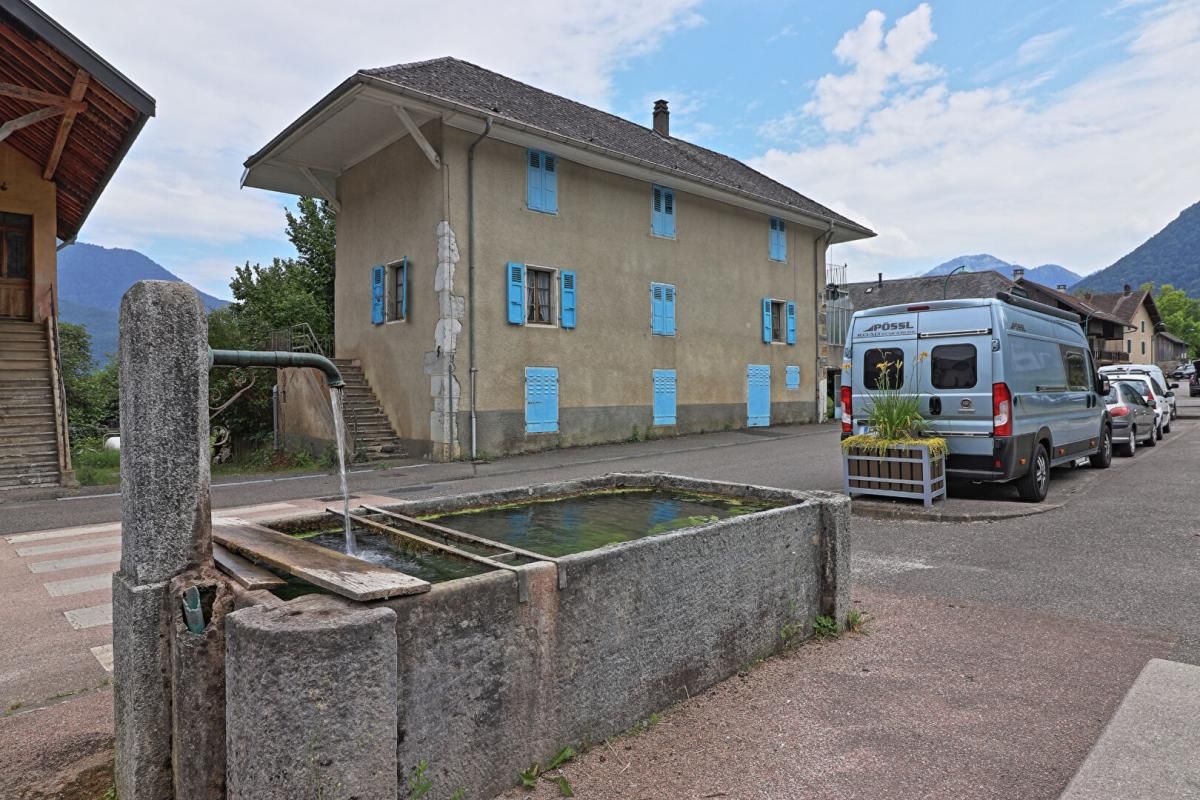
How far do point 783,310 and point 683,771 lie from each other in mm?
22463

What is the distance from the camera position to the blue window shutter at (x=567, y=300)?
16891 mm

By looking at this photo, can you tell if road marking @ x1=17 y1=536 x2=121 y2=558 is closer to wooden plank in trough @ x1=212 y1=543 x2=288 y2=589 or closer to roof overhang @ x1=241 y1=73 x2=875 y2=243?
wooden plank in trough @ x1=212 y1=543 x2=288 y2=589

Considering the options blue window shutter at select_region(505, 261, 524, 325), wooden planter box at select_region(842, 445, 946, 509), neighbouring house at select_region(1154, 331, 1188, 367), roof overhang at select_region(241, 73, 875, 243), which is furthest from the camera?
neighbouring house at select_region(1154, 331, 1188, 367)

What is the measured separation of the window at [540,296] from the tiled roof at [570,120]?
122 inches

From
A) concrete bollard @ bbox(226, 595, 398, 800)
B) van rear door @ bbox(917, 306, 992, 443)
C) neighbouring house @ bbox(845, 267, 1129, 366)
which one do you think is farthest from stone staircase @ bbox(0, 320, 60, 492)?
neighbouring house @ bbox(845, 267, 1129, 366)

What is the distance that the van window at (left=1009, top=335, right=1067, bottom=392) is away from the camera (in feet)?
27.5

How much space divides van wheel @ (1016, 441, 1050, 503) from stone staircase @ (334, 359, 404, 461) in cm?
1195

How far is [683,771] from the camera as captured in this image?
2754mm

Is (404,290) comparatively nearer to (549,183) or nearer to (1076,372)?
(549,183)

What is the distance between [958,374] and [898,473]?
136cm

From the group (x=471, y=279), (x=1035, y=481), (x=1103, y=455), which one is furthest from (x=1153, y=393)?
(x=471, y=279)

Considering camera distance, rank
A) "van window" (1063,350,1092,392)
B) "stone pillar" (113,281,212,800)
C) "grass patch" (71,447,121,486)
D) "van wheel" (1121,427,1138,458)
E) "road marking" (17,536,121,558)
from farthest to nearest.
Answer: "van wheel" (1121,427,1138,458) → "grass patch" (71,447,121,486) → "van window" (1063,350,1092,392) → "road marking" (17,536,121,558) → "stone pillar" (113,281,212,800)

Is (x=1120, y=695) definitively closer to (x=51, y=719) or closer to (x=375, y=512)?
(x=375, y=512)

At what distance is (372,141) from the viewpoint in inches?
658
